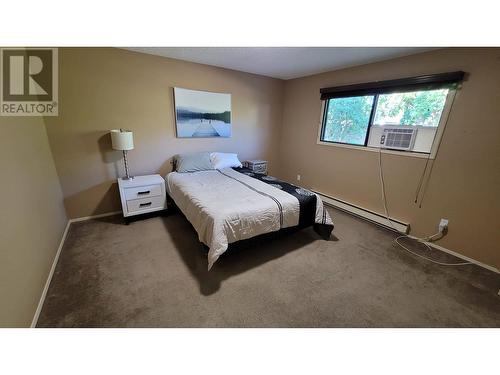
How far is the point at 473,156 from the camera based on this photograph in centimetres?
193

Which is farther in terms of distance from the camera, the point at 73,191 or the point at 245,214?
the point at 73,191

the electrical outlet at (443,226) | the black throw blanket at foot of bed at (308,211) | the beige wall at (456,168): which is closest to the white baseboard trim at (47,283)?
the black throw blanket at foot of bed at (308,211)

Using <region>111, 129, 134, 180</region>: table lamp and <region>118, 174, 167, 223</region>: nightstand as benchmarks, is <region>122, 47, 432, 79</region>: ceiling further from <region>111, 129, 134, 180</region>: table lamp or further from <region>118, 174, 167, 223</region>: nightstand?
<region>118, 174, 167, 223</region>: nightstand

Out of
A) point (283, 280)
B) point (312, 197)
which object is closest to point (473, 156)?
point (312, 197)

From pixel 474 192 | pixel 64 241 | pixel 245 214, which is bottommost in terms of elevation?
pixel 64 241

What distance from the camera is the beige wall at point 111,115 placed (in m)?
2.28

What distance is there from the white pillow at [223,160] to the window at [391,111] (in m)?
1.75

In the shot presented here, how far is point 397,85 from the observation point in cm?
233

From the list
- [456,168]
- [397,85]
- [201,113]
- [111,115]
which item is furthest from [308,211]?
[111,115]

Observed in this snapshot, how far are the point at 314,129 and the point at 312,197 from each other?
184cm

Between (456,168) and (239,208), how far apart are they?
2.33 meters

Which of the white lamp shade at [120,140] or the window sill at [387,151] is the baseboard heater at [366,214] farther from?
the white lamp shade at [120,140]
